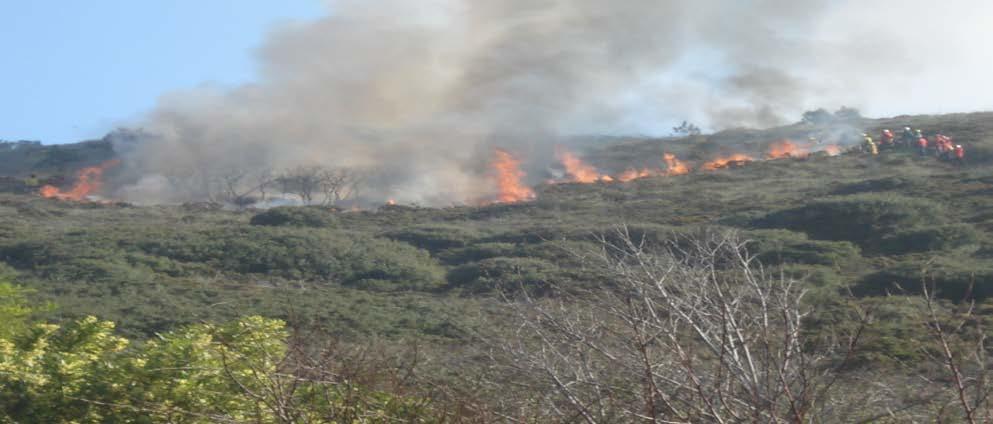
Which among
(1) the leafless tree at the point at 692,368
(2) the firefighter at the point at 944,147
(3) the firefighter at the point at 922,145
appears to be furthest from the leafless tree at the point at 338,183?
(1) the leafless tree at the point at 692,368

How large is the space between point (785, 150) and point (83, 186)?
138 feet

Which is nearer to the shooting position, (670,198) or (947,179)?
(947,179)

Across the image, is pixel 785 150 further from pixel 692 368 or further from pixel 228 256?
pixel 692 368

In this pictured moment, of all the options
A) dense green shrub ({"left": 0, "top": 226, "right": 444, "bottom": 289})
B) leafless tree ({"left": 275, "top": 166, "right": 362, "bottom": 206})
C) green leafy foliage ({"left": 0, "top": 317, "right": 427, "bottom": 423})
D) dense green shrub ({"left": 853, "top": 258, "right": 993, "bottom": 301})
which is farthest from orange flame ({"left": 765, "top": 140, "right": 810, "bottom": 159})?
green leafy foliage ({"left": 0, "top": 317, "right": 427, "bottom": 423})

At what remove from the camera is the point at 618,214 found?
50.6m

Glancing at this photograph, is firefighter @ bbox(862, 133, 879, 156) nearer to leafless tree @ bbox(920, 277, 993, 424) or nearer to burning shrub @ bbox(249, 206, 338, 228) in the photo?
burning shrub @ bbox(249, 206, 338, 228)

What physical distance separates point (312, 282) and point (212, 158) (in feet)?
104

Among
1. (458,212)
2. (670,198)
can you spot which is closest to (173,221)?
(458,212)

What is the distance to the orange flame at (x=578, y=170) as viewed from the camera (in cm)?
6762

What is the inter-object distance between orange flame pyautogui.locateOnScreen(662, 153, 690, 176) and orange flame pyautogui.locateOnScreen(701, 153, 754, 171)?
1302 mm

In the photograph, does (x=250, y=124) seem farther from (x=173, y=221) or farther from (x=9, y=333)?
(x=9, y=333)

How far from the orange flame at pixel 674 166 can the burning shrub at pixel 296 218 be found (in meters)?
23.5

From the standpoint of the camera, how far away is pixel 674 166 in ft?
237

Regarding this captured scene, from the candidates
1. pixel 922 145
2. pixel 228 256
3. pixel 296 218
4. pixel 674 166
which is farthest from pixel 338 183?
pixel 922 145
